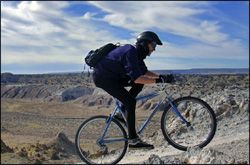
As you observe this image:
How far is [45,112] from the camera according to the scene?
91000mm

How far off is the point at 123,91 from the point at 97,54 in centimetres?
57

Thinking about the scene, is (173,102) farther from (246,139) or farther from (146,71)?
(246,139)

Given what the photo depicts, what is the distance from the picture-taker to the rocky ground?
12.4 metres

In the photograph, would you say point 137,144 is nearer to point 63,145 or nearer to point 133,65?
point 133,65

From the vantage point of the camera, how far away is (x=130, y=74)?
6727 millimetres

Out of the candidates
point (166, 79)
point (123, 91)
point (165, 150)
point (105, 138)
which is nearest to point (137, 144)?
point (105, 138)

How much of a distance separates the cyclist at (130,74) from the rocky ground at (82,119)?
0.58 m

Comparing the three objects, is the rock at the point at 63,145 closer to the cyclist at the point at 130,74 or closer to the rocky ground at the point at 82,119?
the rocky ground at the point at 82,119

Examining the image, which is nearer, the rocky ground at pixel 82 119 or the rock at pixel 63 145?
the rocky ground at pixel 82 119

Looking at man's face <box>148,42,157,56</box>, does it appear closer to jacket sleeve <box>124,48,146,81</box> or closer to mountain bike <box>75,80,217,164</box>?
jacket sleeve <box>124,48,146,81</box>

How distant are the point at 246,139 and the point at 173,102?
42.6 ft

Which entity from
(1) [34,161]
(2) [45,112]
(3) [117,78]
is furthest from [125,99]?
(2) [45,112]

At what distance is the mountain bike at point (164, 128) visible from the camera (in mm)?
7297

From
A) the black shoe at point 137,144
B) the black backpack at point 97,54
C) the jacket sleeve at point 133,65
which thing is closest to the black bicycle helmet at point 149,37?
the jacket sleeve at point 133,65
